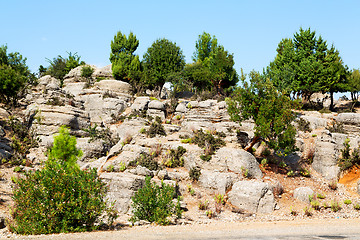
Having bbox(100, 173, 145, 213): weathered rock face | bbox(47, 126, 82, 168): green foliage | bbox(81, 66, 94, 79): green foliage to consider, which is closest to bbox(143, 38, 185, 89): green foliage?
bbox(81, 66, 94, 79): green foliage

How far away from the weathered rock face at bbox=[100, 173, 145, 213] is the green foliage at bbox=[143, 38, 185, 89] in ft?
120

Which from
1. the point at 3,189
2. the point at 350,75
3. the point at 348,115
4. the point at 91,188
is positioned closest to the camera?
the point at 91,188

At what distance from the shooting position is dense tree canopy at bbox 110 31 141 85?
5928 centimetres

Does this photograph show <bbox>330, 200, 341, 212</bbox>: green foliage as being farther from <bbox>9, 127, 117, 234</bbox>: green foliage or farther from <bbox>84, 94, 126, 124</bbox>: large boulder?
<bbox>84, 94, 126, 124</bbox>: large boulder

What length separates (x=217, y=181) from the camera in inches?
891

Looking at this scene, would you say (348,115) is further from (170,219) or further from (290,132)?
(170,219)

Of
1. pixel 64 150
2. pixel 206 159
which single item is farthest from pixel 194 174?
pixel 64 150

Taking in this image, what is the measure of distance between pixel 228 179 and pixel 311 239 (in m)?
10.1

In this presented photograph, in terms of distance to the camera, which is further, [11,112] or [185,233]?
[11,112]

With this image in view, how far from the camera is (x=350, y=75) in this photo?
50.6 m

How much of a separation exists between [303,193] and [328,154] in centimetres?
698

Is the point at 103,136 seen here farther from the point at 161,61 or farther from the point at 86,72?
the point at 86,72

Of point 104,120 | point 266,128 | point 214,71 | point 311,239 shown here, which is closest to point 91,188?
point 311,239

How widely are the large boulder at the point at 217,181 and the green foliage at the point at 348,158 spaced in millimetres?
10500
